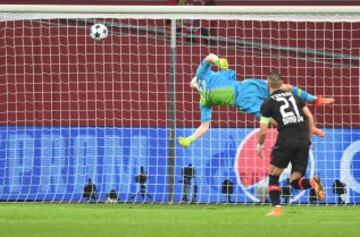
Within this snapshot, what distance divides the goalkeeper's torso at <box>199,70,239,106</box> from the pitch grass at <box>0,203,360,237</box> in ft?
9.47

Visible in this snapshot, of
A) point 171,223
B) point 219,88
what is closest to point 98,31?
point 219,88

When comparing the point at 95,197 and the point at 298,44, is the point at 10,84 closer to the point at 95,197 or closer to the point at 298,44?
the point at 95,197

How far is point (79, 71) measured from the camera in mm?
19547

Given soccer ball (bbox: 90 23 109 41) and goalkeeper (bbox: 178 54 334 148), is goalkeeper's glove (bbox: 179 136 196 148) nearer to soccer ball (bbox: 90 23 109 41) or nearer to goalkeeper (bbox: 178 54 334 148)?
goalkeeper (bbox: 178 54 334 148)

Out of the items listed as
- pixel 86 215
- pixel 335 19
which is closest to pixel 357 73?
pixel 335 19

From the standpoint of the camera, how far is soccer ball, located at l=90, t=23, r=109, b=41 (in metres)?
18.9

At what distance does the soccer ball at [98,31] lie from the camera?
62.0 ft

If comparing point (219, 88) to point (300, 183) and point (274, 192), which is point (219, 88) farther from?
point (274, 192)

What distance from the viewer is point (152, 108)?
19109 mm

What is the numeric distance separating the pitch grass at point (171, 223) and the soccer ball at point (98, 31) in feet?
17.2

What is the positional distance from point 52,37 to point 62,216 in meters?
7.64

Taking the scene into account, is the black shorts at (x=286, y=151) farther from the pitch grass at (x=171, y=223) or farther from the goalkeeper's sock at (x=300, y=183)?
the pitch grass at (x=171, y=223)

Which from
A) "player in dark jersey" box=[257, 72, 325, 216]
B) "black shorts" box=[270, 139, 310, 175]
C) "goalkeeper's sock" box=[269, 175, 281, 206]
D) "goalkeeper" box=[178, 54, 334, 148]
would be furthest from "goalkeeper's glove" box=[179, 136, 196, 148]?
"goalkeeper's sock" box=[269, 175, 281, 206]

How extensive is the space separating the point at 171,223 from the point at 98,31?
8.23 metres
